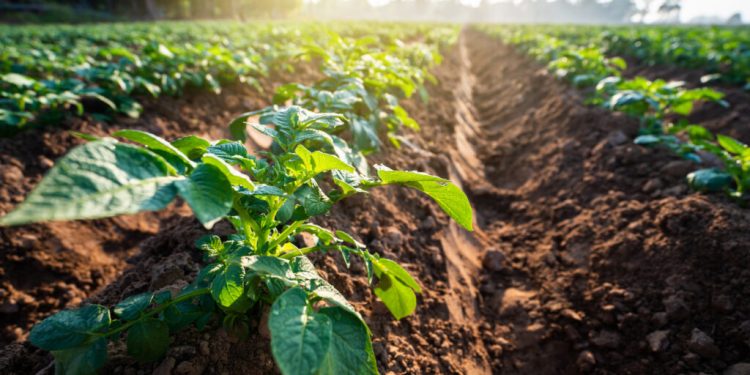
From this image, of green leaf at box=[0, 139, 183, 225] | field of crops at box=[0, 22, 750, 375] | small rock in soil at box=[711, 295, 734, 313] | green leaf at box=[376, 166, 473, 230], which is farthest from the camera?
small rock in soil at box=[711, 295, 734, 313]

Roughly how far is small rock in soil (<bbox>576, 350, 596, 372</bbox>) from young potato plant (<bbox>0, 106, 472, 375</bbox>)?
3.68ft

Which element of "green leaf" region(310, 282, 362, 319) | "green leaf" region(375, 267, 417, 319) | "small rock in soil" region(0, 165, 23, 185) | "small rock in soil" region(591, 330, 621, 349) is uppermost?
"green leaf" region(310, 282, 362, 319)

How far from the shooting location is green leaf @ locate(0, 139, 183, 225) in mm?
567

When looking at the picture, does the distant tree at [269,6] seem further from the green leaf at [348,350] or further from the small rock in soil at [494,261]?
the green leaf at [348,350]

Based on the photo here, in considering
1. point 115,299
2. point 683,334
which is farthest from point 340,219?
point 683,334

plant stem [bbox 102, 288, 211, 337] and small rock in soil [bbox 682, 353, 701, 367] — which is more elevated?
plant stem [bbox 102, 288, 211, 337]

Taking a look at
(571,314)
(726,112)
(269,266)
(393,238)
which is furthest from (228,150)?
(726,112)

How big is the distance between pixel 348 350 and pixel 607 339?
63.0 inches

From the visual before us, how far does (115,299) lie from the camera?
147cm

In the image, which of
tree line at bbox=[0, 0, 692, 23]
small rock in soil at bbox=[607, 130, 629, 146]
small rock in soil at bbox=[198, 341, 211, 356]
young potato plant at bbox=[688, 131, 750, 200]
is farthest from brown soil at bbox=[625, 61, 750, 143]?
tree line at bbox=[0, 0, 692, 23]

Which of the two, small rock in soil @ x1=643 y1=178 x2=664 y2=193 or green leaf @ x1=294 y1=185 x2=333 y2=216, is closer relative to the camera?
green leaf @ x1=294 y1=185 x2=333 y2=216

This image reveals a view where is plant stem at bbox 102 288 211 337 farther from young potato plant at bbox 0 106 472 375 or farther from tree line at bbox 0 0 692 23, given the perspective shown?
tree line at bbox 0 0 692 23

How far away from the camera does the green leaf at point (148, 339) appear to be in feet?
3.40

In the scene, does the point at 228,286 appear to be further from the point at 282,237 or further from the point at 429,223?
the point at 429,223
